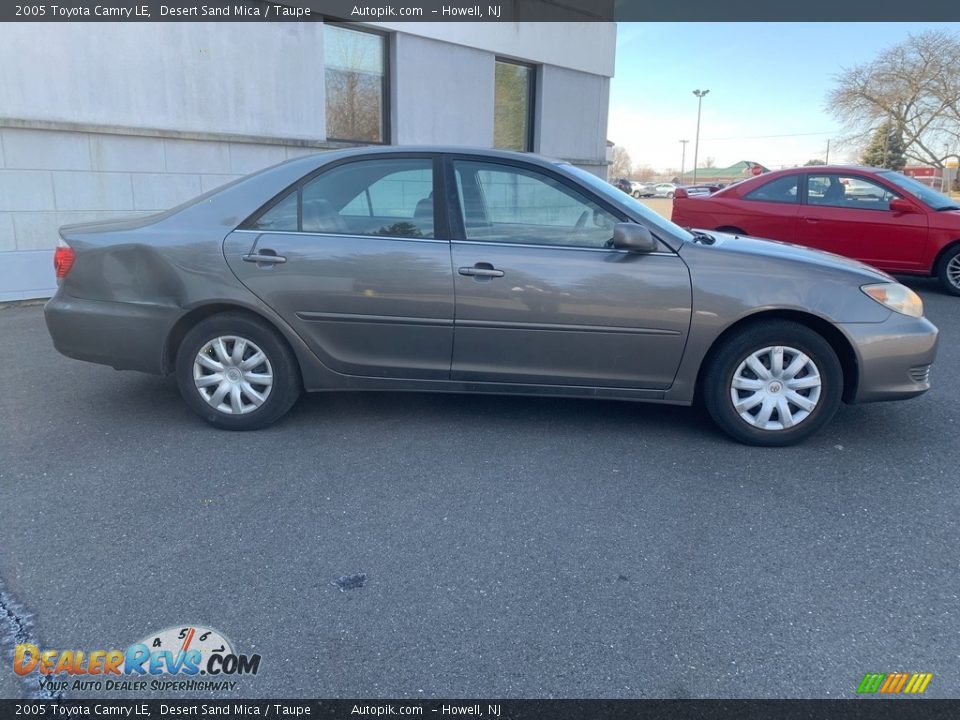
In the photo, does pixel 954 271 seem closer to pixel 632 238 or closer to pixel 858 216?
pixel 858 216

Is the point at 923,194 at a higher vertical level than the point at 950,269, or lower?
higher

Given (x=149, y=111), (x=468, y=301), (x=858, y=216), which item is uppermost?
(x=149, y=111)

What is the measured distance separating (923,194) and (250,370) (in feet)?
27.2

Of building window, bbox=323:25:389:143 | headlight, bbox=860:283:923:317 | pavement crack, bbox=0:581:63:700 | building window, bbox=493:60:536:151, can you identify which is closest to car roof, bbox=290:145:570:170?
headlight, bbox=860:283:923:317

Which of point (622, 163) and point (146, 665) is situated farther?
point (622, 163)

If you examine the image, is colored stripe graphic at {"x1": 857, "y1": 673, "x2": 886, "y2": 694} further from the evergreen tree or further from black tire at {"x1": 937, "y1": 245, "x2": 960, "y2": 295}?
the evergreen tree

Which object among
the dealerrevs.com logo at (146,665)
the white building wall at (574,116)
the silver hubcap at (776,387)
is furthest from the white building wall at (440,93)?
the dealerrevs.com logo at (146,665)

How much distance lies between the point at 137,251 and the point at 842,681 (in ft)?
12.7

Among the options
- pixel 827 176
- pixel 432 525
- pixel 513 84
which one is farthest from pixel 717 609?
pixel 513 84

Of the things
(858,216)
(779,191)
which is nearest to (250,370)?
(779,191)

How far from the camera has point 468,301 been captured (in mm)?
3922

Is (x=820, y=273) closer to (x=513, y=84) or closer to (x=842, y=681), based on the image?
(x=842, y=681)

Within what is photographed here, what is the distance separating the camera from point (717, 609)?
255 centimetres

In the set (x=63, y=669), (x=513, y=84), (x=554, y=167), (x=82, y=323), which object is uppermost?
(x=513, y=84)
